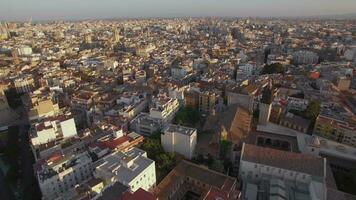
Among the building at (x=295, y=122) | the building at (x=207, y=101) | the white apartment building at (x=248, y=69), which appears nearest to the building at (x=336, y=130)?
the building at (x=295, y=122)

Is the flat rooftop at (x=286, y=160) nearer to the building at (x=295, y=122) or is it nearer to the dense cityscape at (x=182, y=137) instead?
the dense cityscape at (x=182, y=137)

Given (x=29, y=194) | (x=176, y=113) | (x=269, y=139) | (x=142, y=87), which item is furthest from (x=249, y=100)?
(x=29, y=194)

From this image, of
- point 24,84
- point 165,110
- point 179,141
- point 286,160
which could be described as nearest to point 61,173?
point 179,141

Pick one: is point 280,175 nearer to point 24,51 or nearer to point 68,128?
point 68,128

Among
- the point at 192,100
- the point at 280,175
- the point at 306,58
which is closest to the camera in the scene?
the point at 280,175

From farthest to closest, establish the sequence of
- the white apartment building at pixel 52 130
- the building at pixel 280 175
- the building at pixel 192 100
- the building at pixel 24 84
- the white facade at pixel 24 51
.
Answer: the white facade at pixel 24 51, the building at pixel 24 84, the building at pixel 192 100, the white apartment building at pixel 52 130, the building at pixel 280 175

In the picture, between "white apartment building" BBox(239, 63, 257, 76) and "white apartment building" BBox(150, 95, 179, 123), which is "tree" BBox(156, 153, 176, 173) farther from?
"white apartment building" BBox(239, 63, 257, 76)

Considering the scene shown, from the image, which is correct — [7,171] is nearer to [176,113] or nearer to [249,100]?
[176,113]
